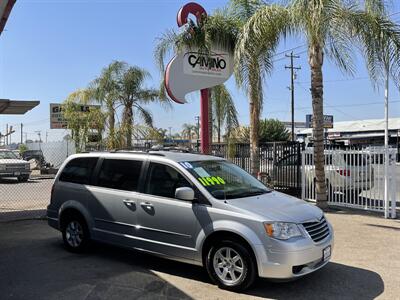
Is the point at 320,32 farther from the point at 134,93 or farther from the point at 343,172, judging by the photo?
the point at 134,93

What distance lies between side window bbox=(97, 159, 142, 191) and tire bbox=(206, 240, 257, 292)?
172 centimetres

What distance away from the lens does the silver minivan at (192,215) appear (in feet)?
17.9

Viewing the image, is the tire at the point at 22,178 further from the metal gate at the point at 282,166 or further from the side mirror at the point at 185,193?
the side mirror at the point at 185,193

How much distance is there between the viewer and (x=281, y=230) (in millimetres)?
5445

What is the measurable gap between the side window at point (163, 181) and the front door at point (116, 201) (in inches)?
9.3

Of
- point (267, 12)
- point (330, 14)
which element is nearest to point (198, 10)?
point (267, 12)

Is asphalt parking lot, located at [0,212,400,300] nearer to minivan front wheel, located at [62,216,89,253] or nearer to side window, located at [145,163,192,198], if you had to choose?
minivan front wheel, located at [62,216,89,253]

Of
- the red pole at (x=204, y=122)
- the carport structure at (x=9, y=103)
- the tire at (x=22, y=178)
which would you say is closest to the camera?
the carport structure at (x=9, y=103)

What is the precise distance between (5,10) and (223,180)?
4622mm

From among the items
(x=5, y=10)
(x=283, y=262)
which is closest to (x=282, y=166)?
(x=283, y=262)

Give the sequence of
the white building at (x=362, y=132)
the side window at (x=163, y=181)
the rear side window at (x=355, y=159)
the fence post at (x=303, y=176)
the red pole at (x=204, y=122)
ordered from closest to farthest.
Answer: the side window at (x=163, y=181) → the rear side window at (x=355, y=159) → the red pole at (x=204, y=122) → the fence post at (x=303, y=176) → the white building at (x=362, y=132)

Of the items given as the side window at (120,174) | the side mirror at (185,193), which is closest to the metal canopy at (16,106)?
the side window at (120,174)

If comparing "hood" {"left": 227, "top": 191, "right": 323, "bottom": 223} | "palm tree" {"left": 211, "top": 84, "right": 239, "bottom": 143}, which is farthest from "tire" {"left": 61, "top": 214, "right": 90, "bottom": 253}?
"palm tree" {"left": 211, "top": 84, "right": 239, "bottom": 143}

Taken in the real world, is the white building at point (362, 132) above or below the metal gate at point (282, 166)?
above
